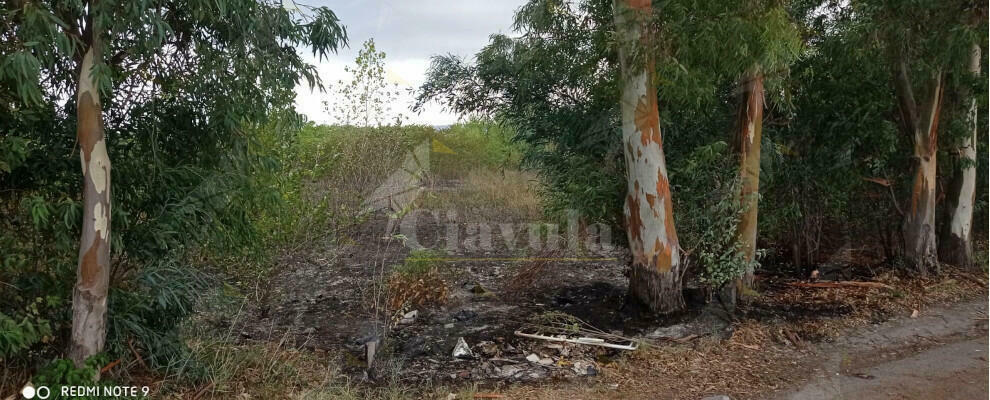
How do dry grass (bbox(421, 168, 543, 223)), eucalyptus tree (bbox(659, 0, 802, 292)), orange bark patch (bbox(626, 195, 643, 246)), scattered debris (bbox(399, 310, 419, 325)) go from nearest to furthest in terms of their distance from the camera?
eucalyptus tree (bbox(659, 0, 802, 292))
orange bark patch (bbox(626, 195, 643, 246))
scattered debris (bbox(399, 310, 419, 325))
dry grass (bbox(421, 168, 543, 223))

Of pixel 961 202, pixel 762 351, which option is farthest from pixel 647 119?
pixel 961 202

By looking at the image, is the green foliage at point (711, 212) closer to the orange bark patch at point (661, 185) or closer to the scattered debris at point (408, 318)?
the orange bark patch at point (661, 185)

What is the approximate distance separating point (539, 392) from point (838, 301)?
4.35 m

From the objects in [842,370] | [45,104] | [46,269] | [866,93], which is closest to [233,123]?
[45,104]

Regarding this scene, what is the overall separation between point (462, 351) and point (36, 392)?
327cm

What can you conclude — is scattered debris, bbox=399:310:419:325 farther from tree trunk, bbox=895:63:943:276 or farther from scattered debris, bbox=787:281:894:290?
tree trunk, bbox=895:63:943:276

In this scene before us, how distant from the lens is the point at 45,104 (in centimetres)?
465

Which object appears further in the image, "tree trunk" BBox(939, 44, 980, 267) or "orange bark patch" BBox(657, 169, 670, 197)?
"tree trunk" BBox(939, 44, 980, 267)

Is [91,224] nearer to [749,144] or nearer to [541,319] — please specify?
[541,319]

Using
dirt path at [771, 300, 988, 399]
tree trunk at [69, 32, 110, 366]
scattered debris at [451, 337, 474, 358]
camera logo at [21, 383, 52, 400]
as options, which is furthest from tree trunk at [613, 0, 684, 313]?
camera logo at [21, 383, 52, 400]

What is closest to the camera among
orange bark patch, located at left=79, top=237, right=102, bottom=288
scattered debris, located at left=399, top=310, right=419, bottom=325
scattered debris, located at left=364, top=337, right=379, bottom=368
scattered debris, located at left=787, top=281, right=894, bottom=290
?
orange bark patch, located at left=79, top=237, right=102, bottom=288

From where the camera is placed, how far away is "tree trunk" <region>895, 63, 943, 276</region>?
8367mm

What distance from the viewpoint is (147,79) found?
16.0 ft

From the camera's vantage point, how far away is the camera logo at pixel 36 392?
4246 millimetres
